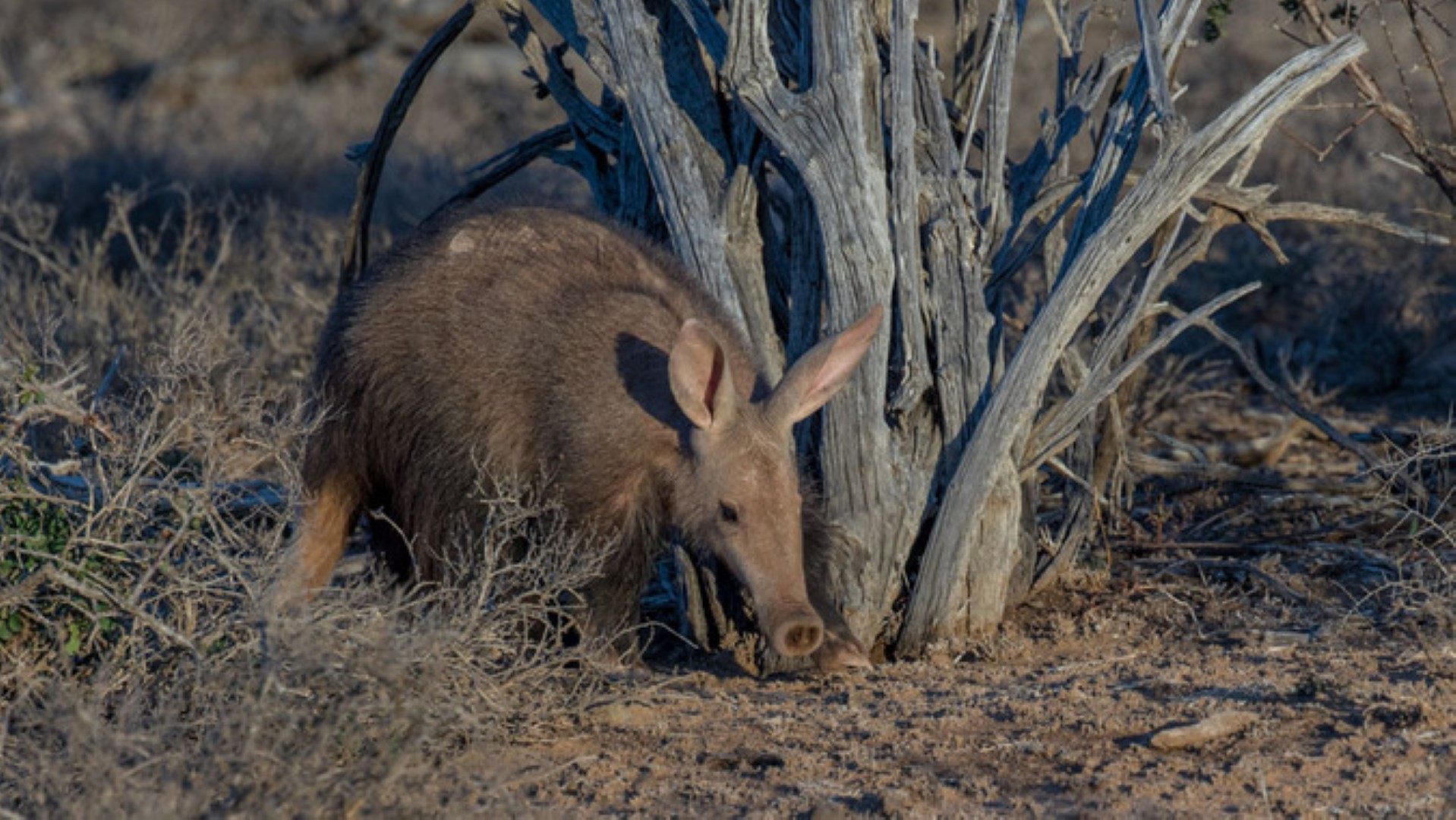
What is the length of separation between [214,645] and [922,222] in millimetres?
2544

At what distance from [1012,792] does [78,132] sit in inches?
473

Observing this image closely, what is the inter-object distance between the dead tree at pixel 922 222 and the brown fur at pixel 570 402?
0.34m

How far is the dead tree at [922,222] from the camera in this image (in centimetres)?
554

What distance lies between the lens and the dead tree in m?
5.54

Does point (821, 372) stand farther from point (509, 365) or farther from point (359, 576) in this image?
point (359, 576)

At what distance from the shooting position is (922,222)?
19.1ft

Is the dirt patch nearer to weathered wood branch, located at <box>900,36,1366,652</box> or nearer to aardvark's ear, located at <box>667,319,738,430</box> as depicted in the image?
weathered wood branch, located at <box>900,36,1366,652</box>

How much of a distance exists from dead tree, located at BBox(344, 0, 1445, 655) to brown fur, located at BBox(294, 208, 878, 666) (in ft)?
1.11

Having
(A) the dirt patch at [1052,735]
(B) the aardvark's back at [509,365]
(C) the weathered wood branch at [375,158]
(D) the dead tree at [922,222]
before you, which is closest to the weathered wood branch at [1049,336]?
(D) the dead tree at [922,222]

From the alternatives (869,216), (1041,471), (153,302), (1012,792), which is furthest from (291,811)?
(153,302)

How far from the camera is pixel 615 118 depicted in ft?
21.6

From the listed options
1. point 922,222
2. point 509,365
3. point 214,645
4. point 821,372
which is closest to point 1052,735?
point 821,372

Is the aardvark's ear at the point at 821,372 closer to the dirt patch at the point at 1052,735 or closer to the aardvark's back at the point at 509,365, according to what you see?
the aardvark's back at the point at 509,365

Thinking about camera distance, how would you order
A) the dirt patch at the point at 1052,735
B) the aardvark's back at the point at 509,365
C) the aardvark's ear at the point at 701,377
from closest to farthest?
the dirt patch at the point at 1052,735
the aardvark's ear at the point at 701,377
the aardvark's back at the point at 509,365
